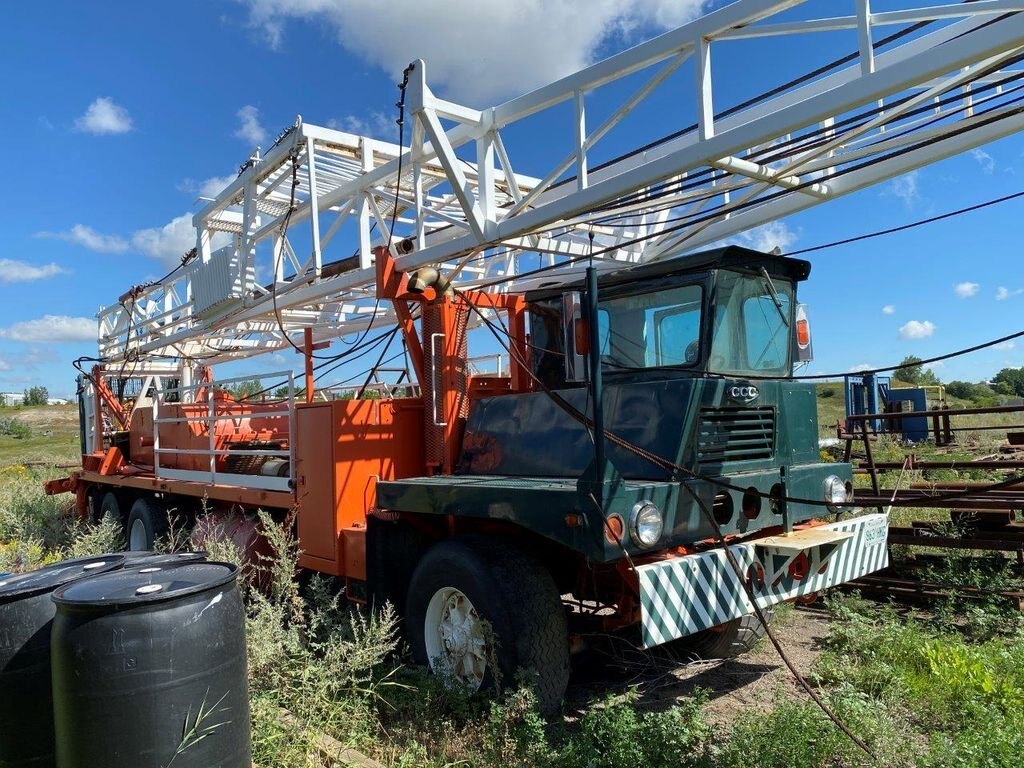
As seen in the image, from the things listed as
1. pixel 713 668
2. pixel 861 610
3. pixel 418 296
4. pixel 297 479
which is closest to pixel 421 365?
pixel 418 296

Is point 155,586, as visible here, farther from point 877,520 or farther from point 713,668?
point 877,520

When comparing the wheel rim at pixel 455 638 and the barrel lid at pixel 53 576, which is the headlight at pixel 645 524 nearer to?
the wheel rim at pixel 455 638

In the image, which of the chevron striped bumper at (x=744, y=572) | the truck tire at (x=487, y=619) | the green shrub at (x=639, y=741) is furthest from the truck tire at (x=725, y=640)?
the truck tire at (x=487, y=619)

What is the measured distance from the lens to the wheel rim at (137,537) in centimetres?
934

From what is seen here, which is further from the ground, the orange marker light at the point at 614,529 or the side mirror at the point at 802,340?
the side mirror at the point at 802,340

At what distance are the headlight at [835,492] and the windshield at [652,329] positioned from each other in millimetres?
1398

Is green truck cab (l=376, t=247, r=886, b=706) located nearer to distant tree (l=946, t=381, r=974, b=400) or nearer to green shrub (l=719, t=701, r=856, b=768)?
green shrub (l=719, t=701, r=856, b=768)

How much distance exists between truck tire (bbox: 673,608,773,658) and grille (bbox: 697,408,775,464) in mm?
1292

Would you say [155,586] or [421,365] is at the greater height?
[421,365]

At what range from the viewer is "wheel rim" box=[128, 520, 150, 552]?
30.7 feet

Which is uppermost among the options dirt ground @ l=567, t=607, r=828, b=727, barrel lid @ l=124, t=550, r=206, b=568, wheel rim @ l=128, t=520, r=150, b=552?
barrel lid @ l=124, t=550, r=206, b=568

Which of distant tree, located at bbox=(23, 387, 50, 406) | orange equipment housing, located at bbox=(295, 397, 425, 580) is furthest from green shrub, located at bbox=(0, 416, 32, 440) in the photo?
orange equipment housing, located at bbox=(295, 397, 425, 580)

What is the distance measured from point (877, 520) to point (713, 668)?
1532mm

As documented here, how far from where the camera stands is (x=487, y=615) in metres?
4.16
